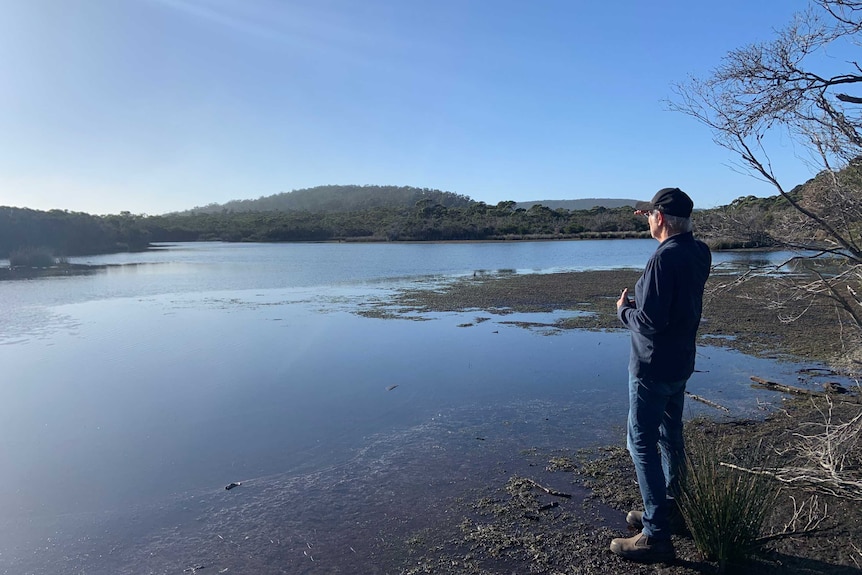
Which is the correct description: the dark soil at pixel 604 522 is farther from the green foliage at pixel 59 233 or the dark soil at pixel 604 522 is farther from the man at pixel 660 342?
the green foliage at pixel 59 233

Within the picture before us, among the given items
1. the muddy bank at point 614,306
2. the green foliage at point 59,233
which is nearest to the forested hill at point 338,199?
the green foliage at point 59,233

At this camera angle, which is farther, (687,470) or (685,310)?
(687,470)

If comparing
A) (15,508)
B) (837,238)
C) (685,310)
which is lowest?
(15,508)

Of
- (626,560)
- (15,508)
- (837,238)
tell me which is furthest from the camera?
(15,508)

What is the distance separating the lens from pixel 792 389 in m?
6.66

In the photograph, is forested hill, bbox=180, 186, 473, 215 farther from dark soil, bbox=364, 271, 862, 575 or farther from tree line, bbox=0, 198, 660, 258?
dark soil, bbox=364, 271, 862, 575

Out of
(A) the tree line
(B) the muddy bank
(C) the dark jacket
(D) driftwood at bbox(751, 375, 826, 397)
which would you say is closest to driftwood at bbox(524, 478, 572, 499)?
(C) the dark jacket

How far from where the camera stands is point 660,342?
3240 millimetres

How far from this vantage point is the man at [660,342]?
126 inches

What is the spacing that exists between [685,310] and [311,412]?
4.79 metres

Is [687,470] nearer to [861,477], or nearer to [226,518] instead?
[861,477]

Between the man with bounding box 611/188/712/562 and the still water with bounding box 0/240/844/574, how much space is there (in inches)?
61.7

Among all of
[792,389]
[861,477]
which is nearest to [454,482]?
[861,477]

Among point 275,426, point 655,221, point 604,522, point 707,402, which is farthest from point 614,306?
point 655,221
